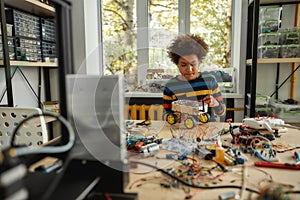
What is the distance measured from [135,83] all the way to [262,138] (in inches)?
55.1

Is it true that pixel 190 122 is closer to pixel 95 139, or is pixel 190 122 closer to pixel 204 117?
pixel 204 117

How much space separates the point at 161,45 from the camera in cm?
223

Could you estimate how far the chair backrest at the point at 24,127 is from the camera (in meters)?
1.24

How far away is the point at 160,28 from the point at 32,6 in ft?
3.93

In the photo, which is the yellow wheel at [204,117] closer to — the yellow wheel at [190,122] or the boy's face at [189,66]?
the yellow wheel at [190,122]

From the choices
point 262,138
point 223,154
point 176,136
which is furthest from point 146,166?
point 262,138

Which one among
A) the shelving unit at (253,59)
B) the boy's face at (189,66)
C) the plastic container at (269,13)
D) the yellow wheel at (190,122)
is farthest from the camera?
the plastic container at (269,13)

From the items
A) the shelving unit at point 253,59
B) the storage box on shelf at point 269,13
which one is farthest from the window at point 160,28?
the storage box on shelf at point 269,13

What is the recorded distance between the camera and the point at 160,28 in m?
2.39

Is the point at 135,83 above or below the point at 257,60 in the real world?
below

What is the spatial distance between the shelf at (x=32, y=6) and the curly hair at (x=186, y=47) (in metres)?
0.92

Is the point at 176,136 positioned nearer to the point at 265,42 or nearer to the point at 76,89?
the point at 76,89

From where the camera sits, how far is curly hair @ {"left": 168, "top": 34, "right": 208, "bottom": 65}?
164 cm

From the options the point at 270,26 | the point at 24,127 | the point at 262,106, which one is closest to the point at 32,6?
the point at 24,127
